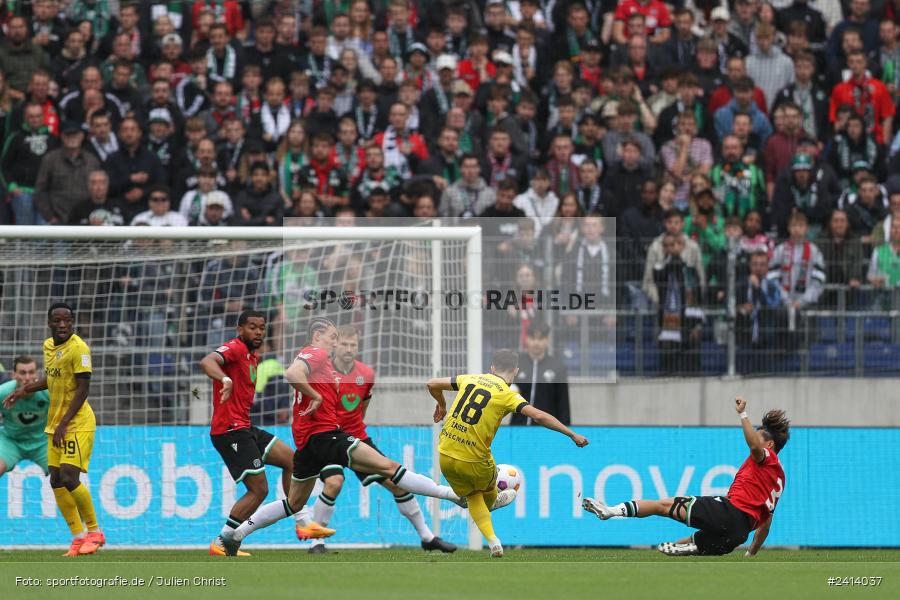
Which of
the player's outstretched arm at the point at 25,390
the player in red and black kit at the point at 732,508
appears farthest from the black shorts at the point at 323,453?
the player's outstretched arm at the point at 25,390

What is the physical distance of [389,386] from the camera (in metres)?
14.6

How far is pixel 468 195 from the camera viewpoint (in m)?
16.6

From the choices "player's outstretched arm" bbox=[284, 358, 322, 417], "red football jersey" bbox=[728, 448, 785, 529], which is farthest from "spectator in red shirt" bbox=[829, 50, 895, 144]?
"player's outstretched arm" bbox=[284, 358, 322, 417]

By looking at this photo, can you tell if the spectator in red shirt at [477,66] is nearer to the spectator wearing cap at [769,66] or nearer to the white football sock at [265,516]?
the spectator wearing cap at [769,66]

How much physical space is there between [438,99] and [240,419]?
7.12 metres

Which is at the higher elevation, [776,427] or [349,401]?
[349,401]

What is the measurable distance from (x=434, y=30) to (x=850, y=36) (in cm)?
518

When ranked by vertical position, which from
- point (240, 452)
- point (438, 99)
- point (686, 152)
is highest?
point (438, 99)

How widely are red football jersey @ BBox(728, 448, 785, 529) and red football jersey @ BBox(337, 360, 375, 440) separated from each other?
118 inches

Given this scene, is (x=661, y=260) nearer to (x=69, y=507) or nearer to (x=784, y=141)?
(x=784, y=141)

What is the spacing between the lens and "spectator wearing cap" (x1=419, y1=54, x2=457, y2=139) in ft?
59.0

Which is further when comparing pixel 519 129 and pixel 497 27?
pixel 497 27

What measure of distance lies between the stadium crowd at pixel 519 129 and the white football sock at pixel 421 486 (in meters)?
3.57

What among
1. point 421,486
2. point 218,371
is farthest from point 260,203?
point 421,486
